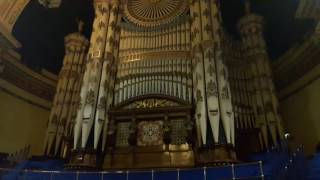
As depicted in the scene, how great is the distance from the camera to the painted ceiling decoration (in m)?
11.0

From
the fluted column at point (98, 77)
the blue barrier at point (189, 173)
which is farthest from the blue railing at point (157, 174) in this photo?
the fluted column at point (98, 77)

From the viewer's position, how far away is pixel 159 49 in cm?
1023

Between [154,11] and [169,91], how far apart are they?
3217 millimetres

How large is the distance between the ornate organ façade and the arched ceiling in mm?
1359

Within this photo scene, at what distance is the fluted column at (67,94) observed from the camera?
1057 cm

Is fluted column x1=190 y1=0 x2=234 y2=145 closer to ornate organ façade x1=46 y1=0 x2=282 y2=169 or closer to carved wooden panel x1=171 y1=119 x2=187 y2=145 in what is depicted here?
ornate organ façade x1=46 y1=0 x2=282 y2=169

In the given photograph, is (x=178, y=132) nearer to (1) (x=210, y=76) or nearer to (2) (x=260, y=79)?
(1) (x=210, y=76)

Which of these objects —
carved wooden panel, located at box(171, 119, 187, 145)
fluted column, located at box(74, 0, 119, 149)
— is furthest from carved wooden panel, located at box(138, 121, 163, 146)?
fluted column, located at box(74, 0, 119, 149)

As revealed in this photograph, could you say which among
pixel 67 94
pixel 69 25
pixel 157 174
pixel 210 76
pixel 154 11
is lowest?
pixel 157 174

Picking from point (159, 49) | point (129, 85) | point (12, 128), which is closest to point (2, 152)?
point (12, 128)

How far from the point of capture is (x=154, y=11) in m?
11.2

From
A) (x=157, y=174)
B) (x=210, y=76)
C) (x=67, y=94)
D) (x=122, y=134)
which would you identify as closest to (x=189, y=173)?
(x=157, y=174)

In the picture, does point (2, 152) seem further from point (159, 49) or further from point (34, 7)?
point (159, 49)

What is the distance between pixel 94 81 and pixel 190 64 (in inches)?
103
